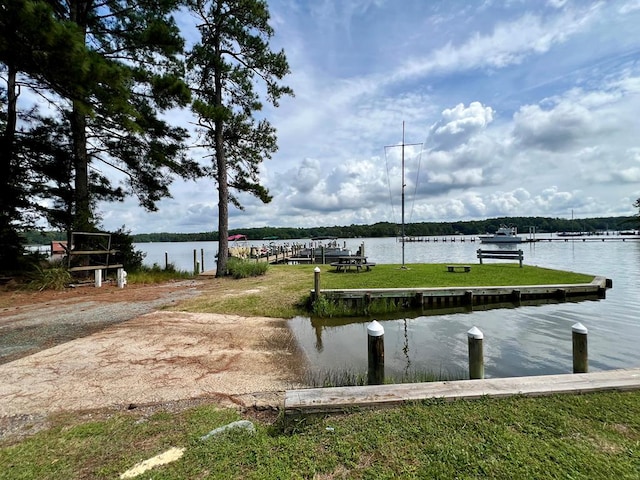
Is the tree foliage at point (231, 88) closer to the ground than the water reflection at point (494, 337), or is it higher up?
higher up

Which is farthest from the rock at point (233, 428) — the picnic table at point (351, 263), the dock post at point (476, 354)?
the picnic table at point (351, 263)

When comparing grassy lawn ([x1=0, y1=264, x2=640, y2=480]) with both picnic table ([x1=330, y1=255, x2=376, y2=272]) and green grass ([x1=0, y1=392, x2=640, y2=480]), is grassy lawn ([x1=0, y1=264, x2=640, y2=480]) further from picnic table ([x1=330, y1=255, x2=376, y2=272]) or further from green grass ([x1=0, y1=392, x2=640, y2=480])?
picnic table ([x1=330, y1=255, x2=376, y2=272])

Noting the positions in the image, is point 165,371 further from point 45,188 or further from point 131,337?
point 45,188

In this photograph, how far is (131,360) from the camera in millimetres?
4766

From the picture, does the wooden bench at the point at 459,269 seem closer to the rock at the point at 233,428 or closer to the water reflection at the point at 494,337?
the water reflection at the point at 494,337

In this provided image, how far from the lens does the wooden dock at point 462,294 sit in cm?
927

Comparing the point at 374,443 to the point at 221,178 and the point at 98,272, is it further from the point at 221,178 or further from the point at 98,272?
the point at 221,178

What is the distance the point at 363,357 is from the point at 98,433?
4152 mm

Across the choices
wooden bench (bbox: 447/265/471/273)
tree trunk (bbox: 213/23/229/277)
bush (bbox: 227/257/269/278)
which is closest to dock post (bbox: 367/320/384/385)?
wooden bench (bbox: 447/265/471/273)

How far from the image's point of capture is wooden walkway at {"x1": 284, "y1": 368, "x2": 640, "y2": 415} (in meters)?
2.96

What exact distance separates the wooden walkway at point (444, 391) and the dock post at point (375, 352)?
79 centimetres

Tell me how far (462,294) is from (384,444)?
322 inches

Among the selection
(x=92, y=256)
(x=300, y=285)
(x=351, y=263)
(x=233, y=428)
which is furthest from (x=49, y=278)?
(x=233, y=428)

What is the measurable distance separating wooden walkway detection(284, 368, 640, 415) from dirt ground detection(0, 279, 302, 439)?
70 centimetres
